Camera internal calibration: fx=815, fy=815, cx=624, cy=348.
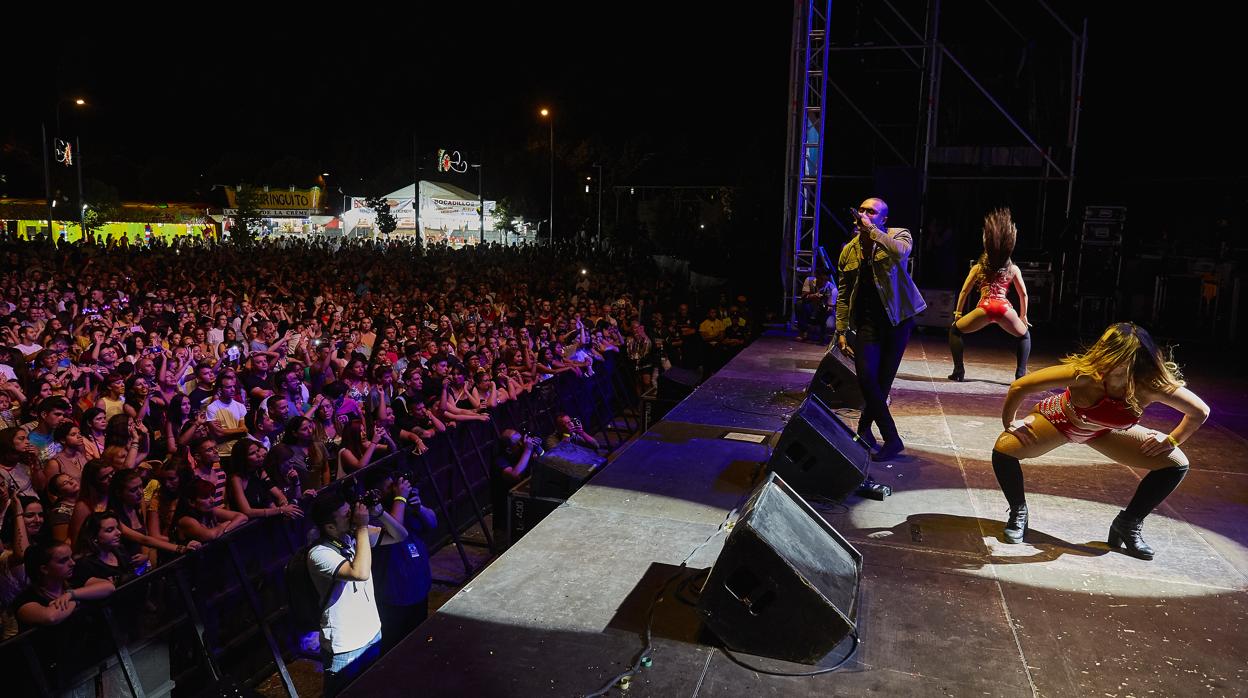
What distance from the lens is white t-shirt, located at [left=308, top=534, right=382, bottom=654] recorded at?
3.54m

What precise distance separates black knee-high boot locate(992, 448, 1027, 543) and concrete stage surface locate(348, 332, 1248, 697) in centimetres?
9

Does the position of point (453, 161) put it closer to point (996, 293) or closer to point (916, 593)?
point (996, 293)

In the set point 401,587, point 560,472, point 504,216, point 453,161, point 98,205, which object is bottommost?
point 401,587

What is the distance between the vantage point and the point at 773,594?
3.02m

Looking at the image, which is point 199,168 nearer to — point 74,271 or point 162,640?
point 74,271

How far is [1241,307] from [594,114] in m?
40.0

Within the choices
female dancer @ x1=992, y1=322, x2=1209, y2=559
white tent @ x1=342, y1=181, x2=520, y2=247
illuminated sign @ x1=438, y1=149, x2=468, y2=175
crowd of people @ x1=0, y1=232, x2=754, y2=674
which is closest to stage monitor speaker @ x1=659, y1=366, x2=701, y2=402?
crowd of people @ x1=0, y1=232, x2=754, y2=674

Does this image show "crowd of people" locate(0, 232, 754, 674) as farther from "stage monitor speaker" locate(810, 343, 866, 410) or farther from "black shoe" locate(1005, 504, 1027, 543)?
"black shoe" locate(1005, 504, 1027, 543)

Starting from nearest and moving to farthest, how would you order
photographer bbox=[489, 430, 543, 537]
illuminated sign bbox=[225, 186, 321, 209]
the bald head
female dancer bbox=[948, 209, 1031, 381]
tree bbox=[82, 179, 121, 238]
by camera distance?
the bald head
female dancer bbox=[948, 209, 1031, 381]
photographer bbox=[489, 430, 543, 537]
tree bbox=[82, 179, 121, 238]
illuminated sign bbox=[225, 186, 321, 209]

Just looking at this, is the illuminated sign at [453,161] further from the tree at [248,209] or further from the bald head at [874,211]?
the bald head at [874,211]

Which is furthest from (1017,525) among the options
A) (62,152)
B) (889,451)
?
(62,152)

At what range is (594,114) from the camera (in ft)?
159

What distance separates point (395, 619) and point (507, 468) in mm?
2616

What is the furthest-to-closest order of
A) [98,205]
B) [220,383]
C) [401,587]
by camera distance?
[98,205] < [220,383] < [401,587]
